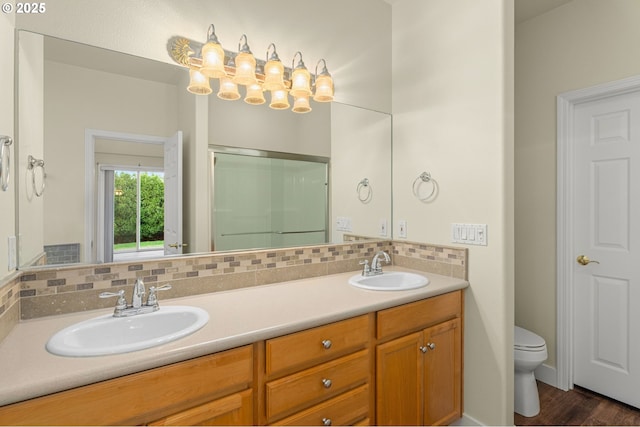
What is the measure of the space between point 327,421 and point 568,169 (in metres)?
2.34

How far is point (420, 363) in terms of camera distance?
1.70 metres

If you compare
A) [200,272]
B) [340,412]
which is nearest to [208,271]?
[200,272]

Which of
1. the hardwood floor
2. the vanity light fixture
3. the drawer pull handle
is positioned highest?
the vanity light fixture

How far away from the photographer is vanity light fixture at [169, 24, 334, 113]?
1.63 meters

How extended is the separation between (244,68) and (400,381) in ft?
5.81

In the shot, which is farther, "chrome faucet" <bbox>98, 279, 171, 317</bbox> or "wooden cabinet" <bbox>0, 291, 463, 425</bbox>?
"chrome faucet" <bbox>98, 279, 171, 317</bbox>

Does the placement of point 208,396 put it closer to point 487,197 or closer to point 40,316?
point 40,316

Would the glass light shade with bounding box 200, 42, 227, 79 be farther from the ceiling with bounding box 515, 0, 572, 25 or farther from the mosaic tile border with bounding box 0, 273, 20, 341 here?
the ceiling with bounding box 515, 0, 572, 25

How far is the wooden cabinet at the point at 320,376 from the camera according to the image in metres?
1.21

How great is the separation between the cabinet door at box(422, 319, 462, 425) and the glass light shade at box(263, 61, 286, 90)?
1570 millimetres

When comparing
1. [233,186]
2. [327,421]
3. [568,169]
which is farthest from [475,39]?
[327,421]

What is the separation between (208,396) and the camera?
3.53ft

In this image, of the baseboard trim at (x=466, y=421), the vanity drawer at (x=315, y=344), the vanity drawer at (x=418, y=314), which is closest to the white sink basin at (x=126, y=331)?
the vanity drawer at (x=315, y=344)

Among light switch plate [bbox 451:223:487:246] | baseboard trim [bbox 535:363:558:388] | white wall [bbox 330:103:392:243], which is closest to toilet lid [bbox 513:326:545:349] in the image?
baseboard trim [bbox 535:363:558:388]
